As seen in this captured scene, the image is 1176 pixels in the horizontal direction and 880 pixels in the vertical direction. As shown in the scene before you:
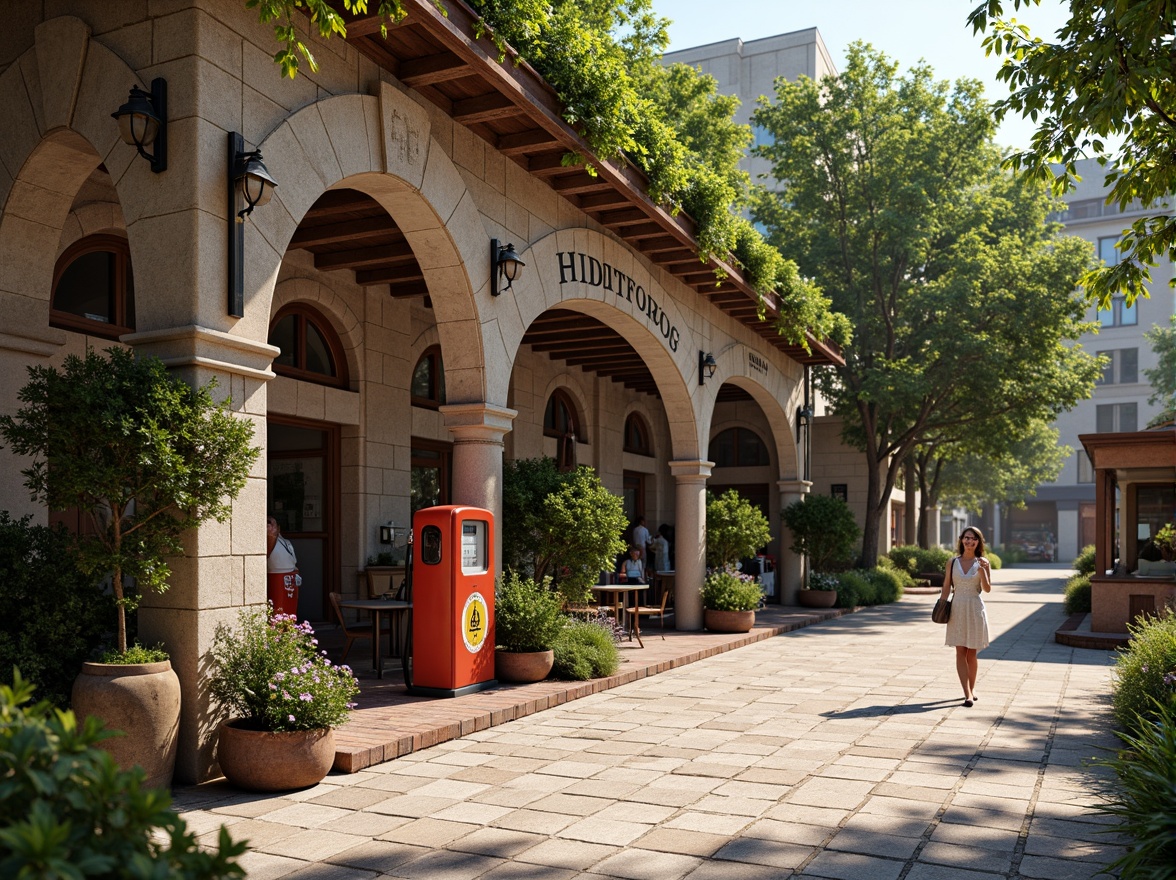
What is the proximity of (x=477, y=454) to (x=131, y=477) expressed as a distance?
408 centimetres

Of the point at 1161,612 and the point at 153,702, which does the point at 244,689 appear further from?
the point at 1161,612

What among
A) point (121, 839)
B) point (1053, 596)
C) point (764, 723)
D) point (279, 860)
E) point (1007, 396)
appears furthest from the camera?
point (1053, 596)

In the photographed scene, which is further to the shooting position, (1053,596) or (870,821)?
(1053,596)

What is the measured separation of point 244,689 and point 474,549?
286 cm

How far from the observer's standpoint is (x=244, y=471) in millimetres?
5672

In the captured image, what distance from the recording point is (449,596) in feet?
26.0

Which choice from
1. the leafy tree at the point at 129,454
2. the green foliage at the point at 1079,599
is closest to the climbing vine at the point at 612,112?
the leafy tree at the point at 129,454

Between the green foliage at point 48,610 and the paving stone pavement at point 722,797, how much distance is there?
1.07 m

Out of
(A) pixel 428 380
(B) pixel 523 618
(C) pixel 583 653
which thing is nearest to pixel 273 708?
(B) pixel 523 618

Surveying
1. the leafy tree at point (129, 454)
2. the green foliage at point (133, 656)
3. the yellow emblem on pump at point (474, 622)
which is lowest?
the yellow emblem on pump at point (474, 622)

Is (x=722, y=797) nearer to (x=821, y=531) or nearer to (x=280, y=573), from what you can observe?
(x=280, y=573)

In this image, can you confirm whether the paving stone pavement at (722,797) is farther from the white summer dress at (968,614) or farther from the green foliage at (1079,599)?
the green foliage at (1079,599)

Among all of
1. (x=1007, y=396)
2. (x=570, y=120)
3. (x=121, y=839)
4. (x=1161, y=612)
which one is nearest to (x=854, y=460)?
(x=1007, y=396)

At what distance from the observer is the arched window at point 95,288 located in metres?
8.52
